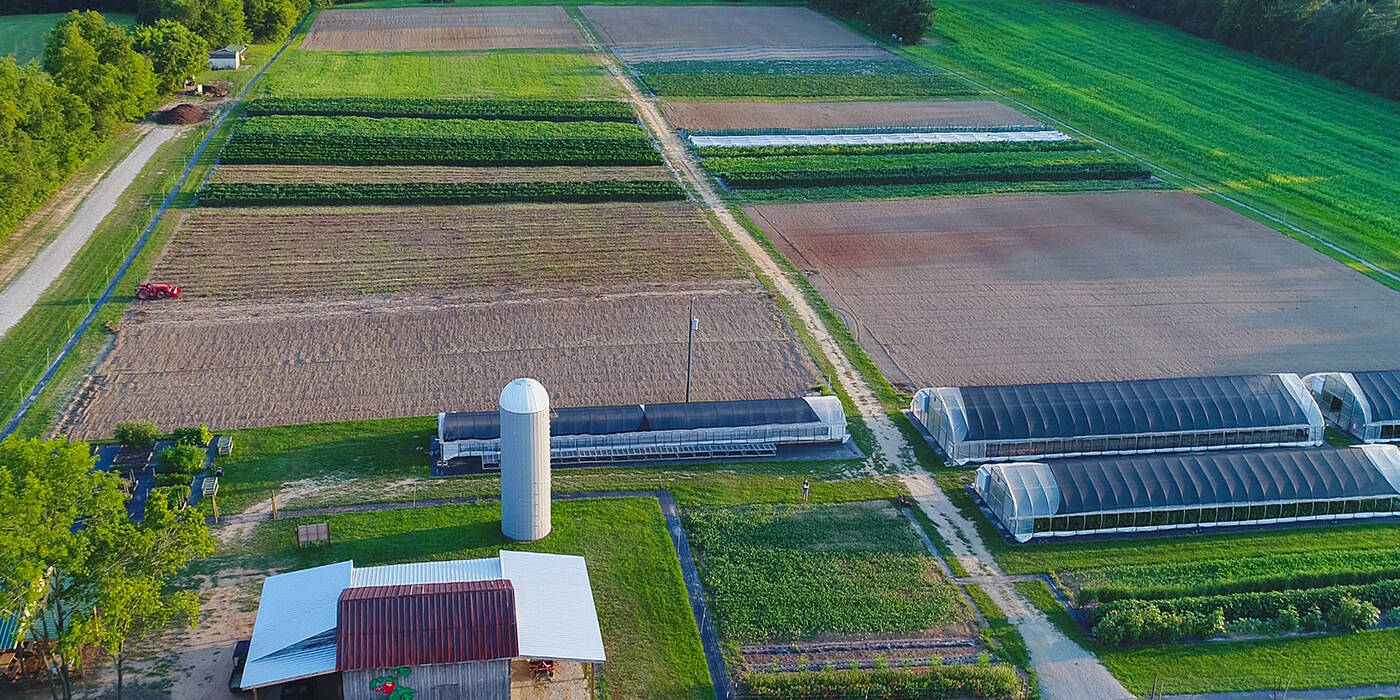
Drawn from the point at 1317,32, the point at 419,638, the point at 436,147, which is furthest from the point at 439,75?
the point at 419,638

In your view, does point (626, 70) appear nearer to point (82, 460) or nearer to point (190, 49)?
point (190, 49)

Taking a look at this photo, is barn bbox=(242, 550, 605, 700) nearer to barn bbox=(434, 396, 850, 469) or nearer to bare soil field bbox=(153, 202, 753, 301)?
barn bbox=(434, 396, 850, 469)

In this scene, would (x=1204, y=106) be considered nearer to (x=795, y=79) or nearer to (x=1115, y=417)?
(x=795, y=79)

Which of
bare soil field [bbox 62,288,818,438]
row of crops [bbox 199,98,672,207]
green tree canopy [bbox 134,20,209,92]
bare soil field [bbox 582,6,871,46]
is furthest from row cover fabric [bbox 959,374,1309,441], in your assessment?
bare soil field [bbox 582,6,871,46]

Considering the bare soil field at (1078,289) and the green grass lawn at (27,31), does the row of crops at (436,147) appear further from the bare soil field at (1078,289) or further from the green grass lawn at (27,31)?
the green grass lawn at (27,31)

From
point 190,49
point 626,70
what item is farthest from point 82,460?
point 626,70

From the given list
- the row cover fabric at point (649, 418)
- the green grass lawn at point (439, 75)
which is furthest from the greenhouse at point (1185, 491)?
the green grass lawn at point (439, 75)
